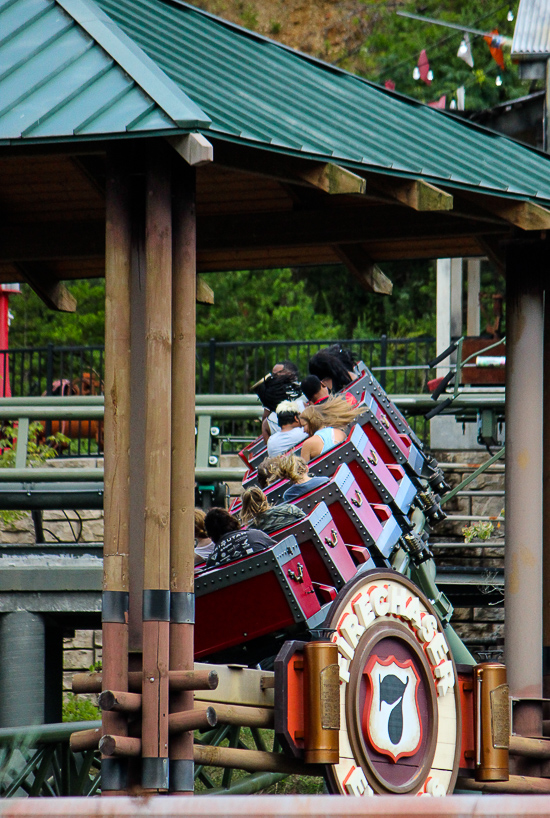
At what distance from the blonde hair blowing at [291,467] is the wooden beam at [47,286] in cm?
284

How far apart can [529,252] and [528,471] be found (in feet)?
4.40

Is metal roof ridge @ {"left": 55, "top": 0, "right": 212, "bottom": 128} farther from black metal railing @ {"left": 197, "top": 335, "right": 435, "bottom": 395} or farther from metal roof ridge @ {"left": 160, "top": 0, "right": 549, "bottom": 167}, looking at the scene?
black metal railing @ {"left": 197, "top": 335, "right": 435, "bottom": 395}

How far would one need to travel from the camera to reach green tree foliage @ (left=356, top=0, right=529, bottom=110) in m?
25.1

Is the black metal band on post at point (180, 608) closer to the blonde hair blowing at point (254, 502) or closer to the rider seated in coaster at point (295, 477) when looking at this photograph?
the blonde hair blowing at point (254, 502)

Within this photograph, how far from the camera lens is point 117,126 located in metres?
5.29

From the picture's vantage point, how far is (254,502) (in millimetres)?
6652

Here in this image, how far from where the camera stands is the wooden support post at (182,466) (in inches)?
208

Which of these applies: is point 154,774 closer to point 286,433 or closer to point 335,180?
point 335,180

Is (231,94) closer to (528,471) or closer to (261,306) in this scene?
(528,471)

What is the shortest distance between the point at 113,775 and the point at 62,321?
18358mm

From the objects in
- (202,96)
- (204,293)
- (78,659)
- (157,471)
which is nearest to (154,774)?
(157,471)

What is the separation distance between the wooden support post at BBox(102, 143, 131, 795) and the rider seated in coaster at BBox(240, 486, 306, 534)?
53.5 inches

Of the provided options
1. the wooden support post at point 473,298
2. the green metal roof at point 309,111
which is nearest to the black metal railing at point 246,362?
the wooden support post at point 473,298

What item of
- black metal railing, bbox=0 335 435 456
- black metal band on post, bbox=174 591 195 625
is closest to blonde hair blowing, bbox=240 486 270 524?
black metal band on post, bbox=174 591 195 625
